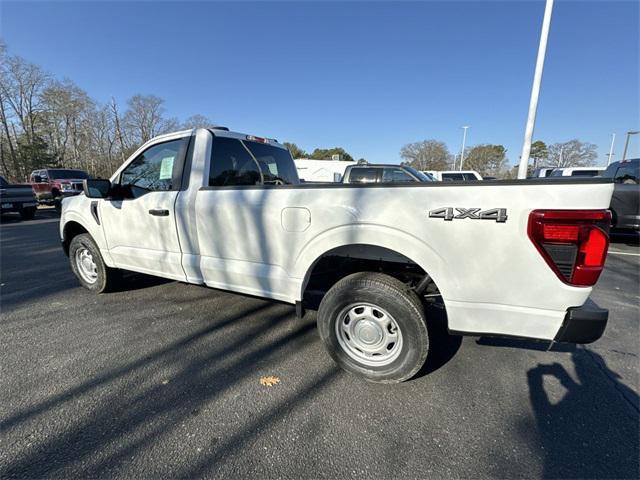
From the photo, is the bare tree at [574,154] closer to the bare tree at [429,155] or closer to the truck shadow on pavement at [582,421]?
the bare tree at [429,155]

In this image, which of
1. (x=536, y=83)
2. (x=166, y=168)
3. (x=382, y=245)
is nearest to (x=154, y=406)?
(x=382, y=245)

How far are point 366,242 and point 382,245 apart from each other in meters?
0.12

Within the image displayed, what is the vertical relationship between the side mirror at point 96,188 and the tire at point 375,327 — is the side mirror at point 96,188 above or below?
above

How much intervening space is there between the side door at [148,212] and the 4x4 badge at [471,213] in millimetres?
2563

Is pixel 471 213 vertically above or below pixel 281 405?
above

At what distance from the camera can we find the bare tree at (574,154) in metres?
56.6

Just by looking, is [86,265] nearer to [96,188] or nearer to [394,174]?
[96,188]

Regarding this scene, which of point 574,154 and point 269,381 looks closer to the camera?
point 269,381

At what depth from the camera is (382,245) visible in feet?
7.09

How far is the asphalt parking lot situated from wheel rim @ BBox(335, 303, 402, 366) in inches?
9.4

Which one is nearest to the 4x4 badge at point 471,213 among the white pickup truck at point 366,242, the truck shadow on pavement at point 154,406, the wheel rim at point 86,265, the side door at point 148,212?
the white pickup truck at point 366,242

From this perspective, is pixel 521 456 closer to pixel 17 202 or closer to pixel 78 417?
pixel 78 417

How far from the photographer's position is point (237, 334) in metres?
3.15

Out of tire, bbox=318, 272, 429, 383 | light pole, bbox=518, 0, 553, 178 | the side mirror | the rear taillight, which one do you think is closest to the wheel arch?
the side mirror
